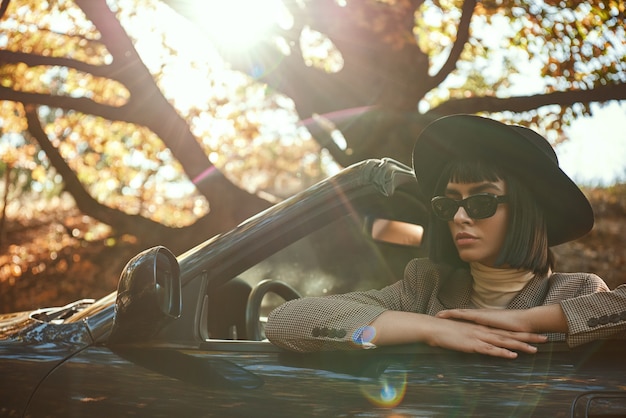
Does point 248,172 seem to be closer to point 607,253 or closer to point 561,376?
point 607,253

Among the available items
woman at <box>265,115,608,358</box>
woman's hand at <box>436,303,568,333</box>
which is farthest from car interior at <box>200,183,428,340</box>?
woman's hand at <box>436,303,568,333</box>

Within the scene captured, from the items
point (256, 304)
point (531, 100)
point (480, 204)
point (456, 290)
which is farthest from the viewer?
point (531, 100)

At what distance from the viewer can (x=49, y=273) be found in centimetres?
1167

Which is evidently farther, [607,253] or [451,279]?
[607,253]

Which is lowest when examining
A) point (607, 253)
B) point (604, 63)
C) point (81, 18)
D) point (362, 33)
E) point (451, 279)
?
point (607, 253)

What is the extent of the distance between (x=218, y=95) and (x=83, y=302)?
7363 millimetres

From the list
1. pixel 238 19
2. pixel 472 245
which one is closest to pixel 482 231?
pixel 472 245

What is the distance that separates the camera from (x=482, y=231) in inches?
83.4

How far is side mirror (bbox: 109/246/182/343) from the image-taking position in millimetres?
1857

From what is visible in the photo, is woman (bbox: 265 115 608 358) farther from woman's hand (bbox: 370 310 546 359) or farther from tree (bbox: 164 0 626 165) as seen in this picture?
tree (bbox: 164 0 626 165)

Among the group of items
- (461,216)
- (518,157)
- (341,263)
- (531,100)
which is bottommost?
(341,263)

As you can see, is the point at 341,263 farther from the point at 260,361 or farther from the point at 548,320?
the point at 548,320

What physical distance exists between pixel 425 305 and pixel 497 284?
22 centimetres

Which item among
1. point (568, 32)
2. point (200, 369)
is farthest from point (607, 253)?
point (200, 369)
